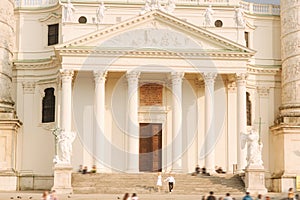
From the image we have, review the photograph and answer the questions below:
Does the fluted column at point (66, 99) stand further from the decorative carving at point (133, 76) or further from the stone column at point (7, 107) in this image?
the stone column at point (7, 107)

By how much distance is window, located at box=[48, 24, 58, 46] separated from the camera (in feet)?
193

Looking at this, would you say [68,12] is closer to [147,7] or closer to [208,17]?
[147,7]

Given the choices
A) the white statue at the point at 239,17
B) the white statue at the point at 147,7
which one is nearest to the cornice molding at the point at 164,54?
the white statue at the point at 147,7

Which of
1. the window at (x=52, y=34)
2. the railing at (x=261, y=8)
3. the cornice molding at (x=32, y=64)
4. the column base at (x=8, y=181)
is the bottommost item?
the column base at (x=8, y=181)

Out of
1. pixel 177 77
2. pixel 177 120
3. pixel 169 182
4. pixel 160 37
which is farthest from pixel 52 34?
pixel 169 182

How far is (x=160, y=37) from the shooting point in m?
52.1

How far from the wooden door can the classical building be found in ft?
0.25

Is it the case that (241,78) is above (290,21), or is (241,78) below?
below

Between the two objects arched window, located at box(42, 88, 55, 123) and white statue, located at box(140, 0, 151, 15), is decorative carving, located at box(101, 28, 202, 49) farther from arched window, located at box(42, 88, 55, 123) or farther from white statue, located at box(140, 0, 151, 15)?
arched window, located at box(42, 88, 55, 123)

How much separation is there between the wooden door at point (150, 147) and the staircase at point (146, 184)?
5.63 meters

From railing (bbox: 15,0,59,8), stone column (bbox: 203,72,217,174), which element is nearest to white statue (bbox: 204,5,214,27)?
stone column (bbox: 203,72,217,174)

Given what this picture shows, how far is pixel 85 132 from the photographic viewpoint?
54.4 metres

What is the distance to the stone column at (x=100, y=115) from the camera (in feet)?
170

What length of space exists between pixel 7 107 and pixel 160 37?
1205cm
